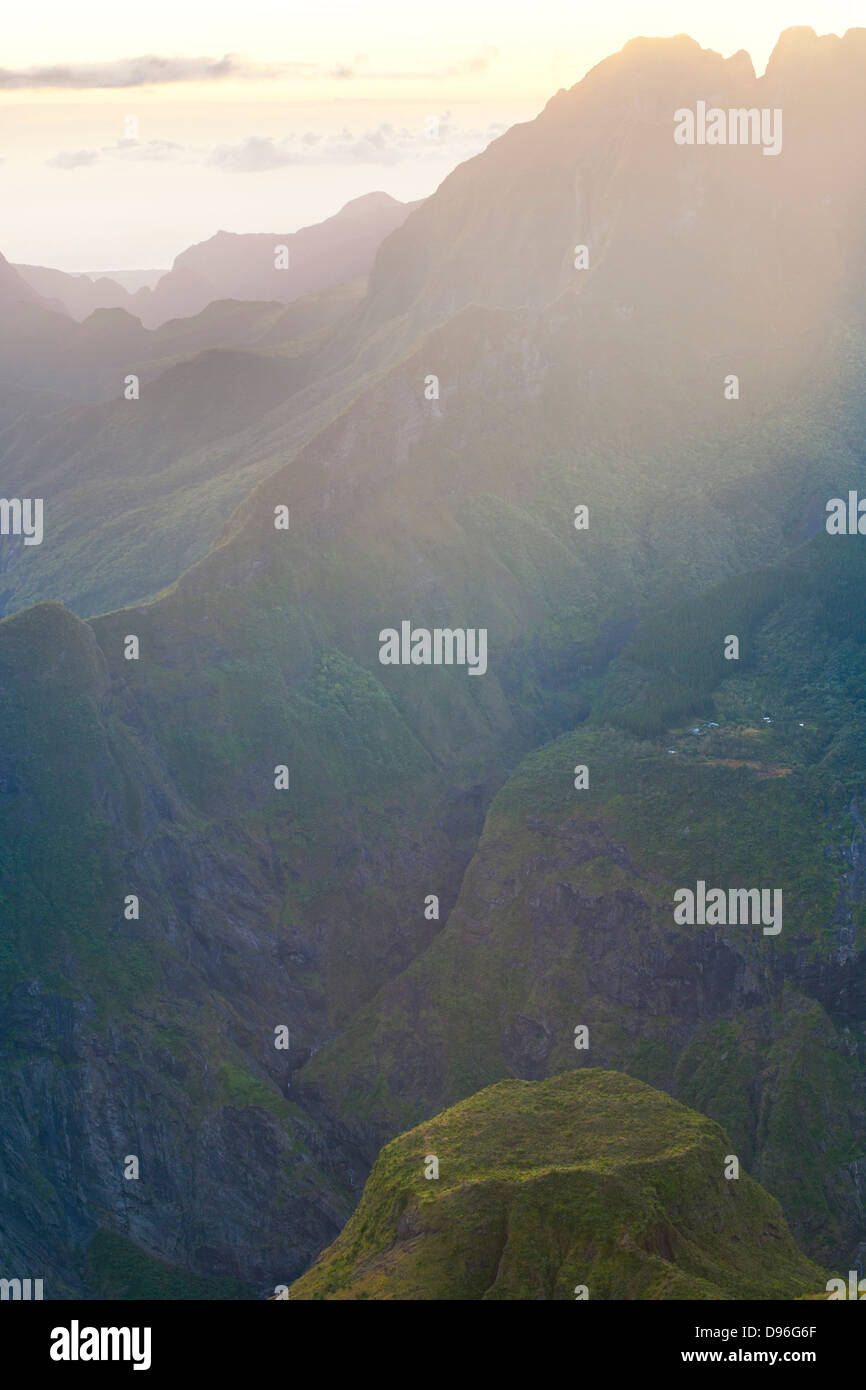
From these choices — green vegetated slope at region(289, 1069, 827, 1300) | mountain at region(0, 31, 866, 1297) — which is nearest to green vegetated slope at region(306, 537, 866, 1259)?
mountain at region(0, 31, 866, 1297)

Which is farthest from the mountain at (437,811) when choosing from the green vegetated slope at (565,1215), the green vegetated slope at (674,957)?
the green vegetated slope at (565,1215)

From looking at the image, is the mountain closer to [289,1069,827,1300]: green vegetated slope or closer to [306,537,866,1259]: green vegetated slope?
[306,537,866,1259]: green vegetated slope

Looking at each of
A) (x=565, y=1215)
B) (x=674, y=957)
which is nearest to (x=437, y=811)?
(x=674, y=957)

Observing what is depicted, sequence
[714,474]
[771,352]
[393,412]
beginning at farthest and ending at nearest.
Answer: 1. [771,352]
2. [714,474]
3. [393,412]

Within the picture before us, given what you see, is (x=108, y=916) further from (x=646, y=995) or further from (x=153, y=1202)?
(x=646, y=995)

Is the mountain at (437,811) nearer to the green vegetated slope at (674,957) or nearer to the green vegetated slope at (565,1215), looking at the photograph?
the green vegetated slope at (674,957)

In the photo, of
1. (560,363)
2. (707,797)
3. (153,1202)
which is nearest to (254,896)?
(153,1202)
